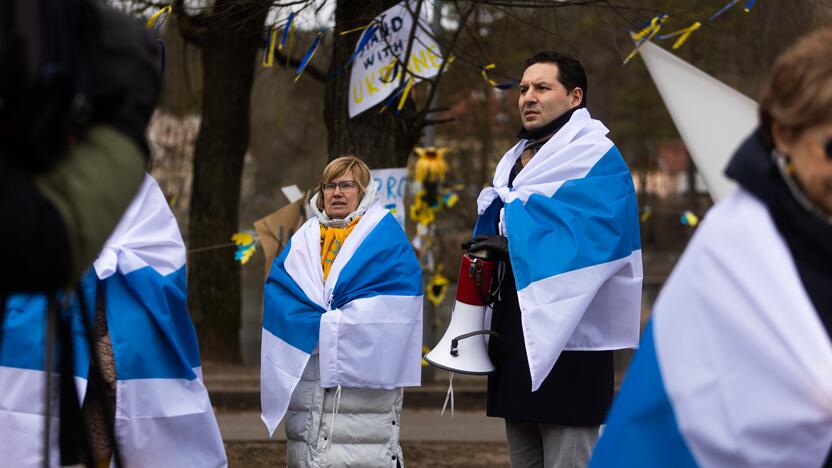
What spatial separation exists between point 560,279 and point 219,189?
22.7ft

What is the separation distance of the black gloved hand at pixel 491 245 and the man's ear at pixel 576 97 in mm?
653

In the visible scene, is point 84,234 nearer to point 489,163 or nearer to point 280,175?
point 489,163

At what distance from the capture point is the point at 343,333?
212 inches

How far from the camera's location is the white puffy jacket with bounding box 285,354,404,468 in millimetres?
5414

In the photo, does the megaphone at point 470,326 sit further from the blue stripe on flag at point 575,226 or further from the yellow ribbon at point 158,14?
the yellow ribbon at point 158,14

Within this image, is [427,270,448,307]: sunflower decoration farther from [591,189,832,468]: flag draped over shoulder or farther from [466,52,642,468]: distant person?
[591,189,832,468]: flag draped over shoulder

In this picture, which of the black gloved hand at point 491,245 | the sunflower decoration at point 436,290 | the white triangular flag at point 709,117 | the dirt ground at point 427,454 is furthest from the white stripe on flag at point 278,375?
the sunflower decoration at point 436,290

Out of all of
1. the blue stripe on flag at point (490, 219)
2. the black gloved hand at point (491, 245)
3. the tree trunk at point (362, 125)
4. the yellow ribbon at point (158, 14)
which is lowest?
the black gloved hand at point (491, 245)

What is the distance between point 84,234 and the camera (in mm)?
1977

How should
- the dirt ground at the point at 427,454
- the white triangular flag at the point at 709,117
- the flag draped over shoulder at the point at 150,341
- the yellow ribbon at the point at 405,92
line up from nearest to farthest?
the white triangular flag at the point at 709,117
the flag draped over shoulder at the point at 150,341
the yellow ribbon at the point at 405,92
the dirt ground at the point at 427,454

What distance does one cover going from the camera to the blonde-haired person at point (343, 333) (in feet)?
17.7

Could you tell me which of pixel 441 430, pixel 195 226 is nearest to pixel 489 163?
pixel 195 226

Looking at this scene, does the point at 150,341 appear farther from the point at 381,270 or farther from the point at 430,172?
the point at 430,172

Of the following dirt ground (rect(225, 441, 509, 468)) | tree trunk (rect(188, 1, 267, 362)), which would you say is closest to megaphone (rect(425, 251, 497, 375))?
dirt ground (rect(225, 441, 509, 468))
